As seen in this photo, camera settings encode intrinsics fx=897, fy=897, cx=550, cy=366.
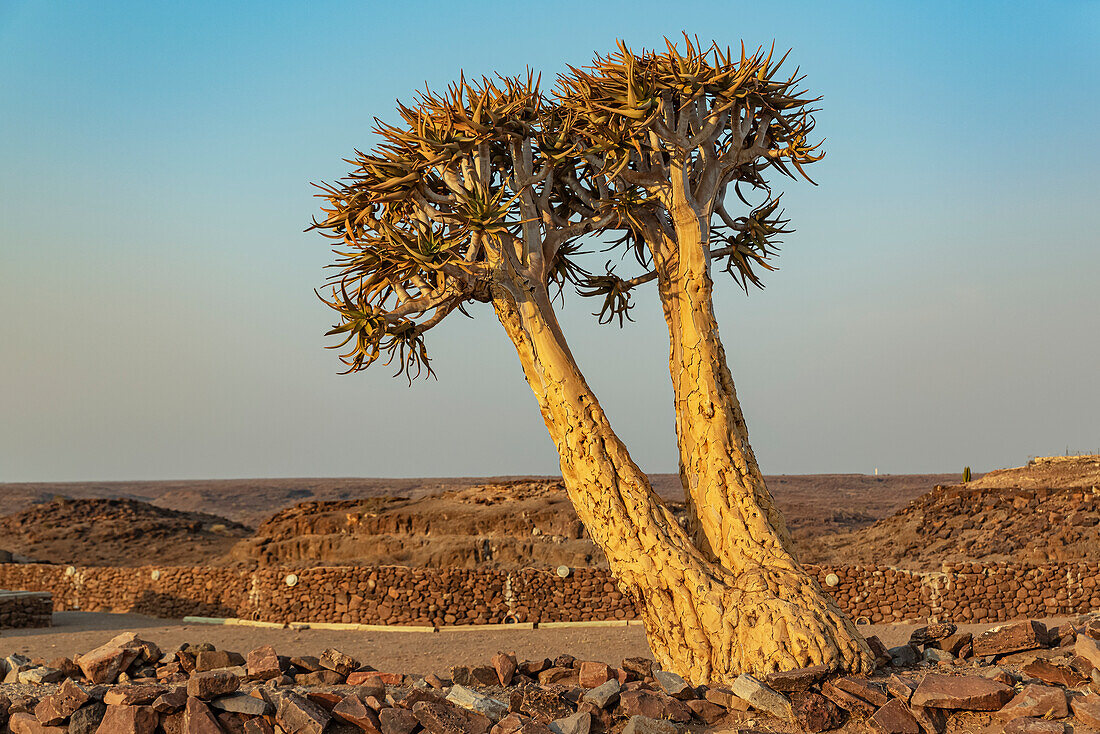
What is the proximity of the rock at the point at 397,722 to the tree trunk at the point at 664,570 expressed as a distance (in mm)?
3264

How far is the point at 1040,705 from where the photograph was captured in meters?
6.30

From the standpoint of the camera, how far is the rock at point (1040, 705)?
625 cm

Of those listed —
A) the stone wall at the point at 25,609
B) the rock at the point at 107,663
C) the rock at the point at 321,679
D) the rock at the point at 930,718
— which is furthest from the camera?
the stone wall at the point at 25,609

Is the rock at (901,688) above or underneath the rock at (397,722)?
above

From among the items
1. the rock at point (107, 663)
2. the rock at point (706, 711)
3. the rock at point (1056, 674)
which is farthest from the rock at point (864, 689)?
the rock at point (107, 663)

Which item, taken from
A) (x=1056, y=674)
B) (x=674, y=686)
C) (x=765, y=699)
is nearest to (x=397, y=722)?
(x=674, y=686)

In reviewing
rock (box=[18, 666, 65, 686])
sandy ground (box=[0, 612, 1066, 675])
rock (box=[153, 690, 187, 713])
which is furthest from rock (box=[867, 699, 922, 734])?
sandy ground (box=[0, 612, 1066, 675])

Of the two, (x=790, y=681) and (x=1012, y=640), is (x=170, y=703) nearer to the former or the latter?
(x=790, y=681)

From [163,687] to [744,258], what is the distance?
7795 millimetres

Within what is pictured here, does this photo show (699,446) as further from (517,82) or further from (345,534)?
(345,534)

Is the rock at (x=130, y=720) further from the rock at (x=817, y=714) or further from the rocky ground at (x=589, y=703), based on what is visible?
the rock at (x=817, y=714)

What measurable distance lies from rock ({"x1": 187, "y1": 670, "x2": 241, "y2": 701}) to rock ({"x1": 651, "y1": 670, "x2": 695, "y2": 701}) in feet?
10.8

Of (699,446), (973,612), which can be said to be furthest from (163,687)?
(973,612)

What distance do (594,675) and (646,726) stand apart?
1.29m
